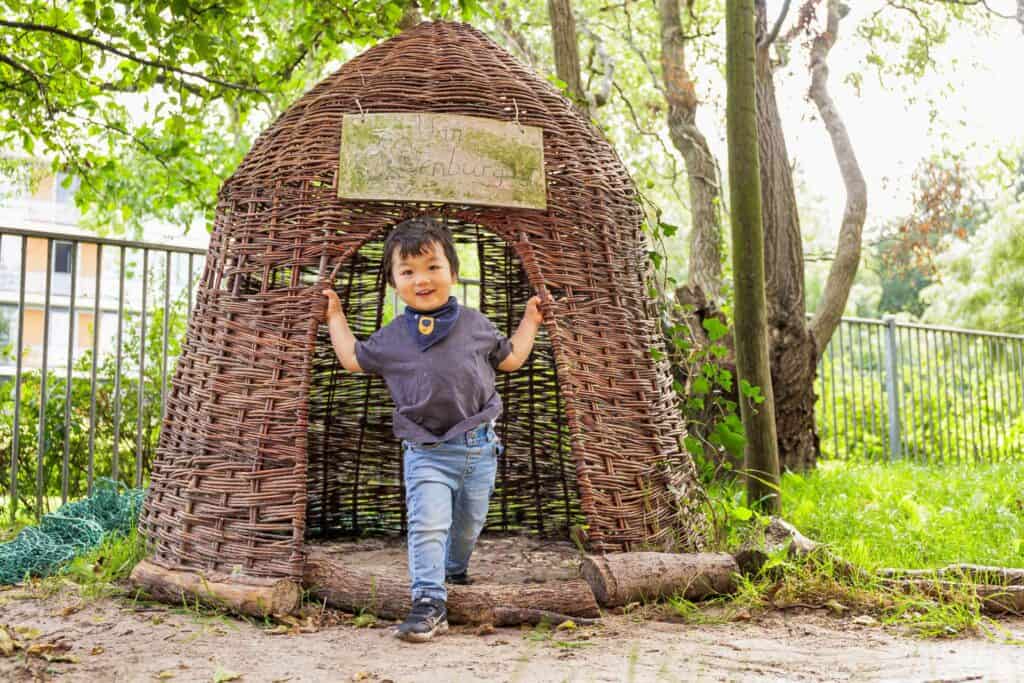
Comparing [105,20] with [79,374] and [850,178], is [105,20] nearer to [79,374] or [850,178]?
[79,374]

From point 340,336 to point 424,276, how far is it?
0.44 metres

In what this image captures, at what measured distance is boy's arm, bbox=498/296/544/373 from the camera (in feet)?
12.2

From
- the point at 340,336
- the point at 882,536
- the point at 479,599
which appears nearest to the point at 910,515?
the point at 882,536

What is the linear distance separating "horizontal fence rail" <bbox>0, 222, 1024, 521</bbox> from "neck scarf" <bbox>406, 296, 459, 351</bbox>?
243cm

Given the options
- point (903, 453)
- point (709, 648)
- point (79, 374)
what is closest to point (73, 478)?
point (79, 374)

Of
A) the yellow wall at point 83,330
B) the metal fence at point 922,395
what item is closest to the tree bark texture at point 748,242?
the metal fence at point 922,395

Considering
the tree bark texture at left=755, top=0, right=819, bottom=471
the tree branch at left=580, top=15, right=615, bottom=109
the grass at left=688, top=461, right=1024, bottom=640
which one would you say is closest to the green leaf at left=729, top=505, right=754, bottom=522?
the grass at left=688, top=461, right=1024, bottom=640

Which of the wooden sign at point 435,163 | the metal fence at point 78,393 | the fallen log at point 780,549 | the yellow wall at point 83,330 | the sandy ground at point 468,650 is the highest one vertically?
the yellow wall at point 83,330

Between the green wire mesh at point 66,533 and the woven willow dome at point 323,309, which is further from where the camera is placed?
the green wire mesh at point 66,533

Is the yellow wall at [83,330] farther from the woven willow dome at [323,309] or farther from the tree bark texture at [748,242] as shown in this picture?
the tree bark texture at [748,242]

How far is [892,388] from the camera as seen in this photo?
1038cm

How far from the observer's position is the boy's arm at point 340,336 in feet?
12.0

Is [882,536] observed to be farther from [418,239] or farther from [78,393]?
[78,393]

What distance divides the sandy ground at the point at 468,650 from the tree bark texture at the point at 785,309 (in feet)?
11.3
